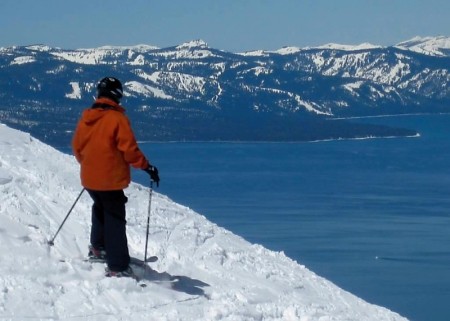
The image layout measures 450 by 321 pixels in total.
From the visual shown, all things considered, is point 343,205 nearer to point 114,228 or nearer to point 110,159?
point 114,228

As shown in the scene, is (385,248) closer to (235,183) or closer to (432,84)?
(235,183)

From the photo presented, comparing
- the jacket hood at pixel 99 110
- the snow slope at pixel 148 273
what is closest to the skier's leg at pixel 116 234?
the snow slope at pixel 148 273

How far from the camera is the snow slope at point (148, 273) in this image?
16.4 ft

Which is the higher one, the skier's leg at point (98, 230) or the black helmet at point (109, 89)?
the black helmet at point (109, 89)

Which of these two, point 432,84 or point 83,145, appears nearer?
point 83,145

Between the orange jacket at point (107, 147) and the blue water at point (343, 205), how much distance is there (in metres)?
13.6

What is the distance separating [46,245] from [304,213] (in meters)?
31.2

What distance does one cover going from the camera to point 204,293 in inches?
216

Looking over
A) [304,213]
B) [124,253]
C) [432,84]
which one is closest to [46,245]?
[124,253]

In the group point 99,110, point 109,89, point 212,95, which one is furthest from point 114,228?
point 212,95

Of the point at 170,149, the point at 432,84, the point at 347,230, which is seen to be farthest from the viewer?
the point at 432,84

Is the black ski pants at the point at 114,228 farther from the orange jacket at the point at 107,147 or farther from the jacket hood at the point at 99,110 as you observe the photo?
the jacket hood at the point at 99,110

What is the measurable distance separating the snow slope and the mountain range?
2398 inches

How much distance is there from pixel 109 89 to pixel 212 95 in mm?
138267
